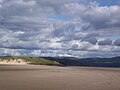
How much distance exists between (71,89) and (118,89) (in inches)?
216

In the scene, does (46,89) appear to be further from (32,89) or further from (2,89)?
(2,89)

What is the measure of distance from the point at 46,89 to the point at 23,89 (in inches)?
98.6

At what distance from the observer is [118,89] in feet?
112

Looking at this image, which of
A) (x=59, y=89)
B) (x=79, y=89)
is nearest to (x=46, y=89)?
(x=59, y=89)

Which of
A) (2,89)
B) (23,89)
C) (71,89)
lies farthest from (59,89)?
(2,89)

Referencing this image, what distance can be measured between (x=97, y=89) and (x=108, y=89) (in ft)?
4.32

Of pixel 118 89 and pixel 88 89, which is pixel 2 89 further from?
pixel 118 89

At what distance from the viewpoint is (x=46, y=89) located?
33156mm

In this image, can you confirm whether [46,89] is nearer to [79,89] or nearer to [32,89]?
[32,89]

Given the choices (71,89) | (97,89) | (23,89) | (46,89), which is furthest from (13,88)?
A: (97,89)

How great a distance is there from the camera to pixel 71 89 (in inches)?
1300

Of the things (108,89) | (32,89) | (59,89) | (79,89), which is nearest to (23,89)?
(32,89)

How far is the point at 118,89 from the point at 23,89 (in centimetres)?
1064

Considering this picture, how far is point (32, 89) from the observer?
3278 cm
